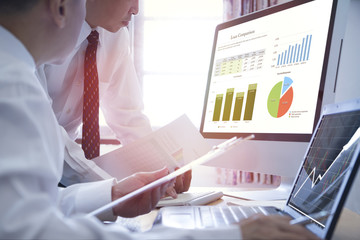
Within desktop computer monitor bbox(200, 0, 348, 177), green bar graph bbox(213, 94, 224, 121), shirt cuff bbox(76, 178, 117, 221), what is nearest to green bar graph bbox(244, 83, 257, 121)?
desktop computer monitor bbox(200, 0, 348, 177)

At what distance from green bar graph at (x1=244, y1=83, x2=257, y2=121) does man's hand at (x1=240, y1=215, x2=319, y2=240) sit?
67 centimetres

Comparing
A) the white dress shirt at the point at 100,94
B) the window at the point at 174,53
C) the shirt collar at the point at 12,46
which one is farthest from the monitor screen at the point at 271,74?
the window at the point at 174,53

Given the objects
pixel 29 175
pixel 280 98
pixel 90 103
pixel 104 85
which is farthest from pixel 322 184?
pixel 104 85

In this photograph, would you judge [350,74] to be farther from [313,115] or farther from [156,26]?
[156,26]

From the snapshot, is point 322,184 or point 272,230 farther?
point 322,184

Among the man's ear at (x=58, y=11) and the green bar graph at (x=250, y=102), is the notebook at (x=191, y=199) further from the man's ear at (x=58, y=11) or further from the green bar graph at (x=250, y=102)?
the man's ear at (x=58, y=11)

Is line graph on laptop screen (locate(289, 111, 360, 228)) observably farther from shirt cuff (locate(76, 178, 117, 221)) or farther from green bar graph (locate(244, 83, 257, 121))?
shirt cuff (locate(76, 178, 117, 221))

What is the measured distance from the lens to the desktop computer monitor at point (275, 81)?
901 millimetres

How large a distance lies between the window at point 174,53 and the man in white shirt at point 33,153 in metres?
2.60

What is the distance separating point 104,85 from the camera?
166 cm

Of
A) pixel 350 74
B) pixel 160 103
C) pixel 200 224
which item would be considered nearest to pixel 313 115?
pixel 200 224

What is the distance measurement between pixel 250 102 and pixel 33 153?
0.79 m

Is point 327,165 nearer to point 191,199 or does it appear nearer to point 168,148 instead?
point 191,199

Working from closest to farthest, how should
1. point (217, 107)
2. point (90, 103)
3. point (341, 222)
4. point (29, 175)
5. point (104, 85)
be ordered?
1. point (29, 175)
2. point (341, 222)
3. point (217, 107)
4. point (90, 103)
5. point (104, 85)
